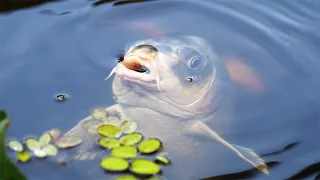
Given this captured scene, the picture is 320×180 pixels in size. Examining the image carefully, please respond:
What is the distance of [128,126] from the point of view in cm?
226

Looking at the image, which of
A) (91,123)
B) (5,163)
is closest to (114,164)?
(91,123)

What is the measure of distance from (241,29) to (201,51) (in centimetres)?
58

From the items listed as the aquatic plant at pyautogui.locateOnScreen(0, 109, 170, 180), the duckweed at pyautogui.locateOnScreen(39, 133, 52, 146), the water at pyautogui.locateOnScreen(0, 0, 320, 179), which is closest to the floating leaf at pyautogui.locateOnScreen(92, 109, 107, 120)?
the aquatic plant at pyautogui.locateOnScreen(0, 109, 170, 180)

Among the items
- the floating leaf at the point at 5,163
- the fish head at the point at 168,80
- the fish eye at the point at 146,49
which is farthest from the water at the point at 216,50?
the floating leaf at the point at 5,163

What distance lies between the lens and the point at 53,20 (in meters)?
3.00

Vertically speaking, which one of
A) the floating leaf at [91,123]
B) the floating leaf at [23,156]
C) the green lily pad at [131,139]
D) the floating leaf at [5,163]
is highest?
the floating leaf at [91,123]

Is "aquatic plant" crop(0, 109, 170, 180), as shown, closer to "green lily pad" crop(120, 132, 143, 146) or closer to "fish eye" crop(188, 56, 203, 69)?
"green lily pad" crop(120, 132, 143, 146)

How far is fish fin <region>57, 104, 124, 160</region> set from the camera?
7.23 feet

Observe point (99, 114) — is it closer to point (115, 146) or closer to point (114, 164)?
point (115, 146)

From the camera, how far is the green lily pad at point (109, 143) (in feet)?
7.10

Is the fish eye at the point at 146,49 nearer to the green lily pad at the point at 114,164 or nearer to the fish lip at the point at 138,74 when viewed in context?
the fish lip at the point at 138,74

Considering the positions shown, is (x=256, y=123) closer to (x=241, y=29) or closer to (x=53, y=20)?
(x=241, y=29)

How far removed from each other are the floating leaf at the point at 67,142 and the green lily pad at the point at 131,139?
0.62ft

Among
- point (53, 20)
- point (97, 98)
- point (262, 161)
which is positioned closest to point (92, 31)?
point (53, 20)
